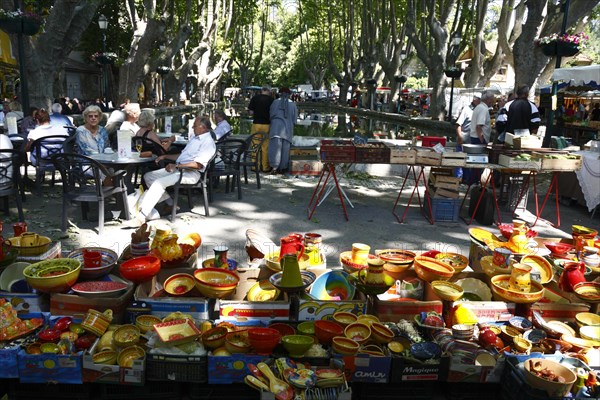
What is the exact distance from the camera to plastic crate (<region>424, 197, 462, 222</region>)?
766 cm

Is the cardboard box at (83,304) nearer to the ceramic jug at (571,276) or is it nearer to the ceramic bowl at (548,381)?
the ceramic bowl at (548,381)

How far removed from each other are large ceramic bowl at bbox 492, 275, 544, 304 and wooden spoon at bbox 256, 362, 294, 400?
75.2 inches

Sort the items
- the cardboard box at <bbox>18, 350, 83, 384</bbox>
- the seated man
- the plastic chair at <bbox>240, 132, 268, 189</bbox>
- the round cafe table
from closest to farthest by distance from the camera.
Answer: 1. the cardboard box at <bbox>18, 350, 83, 384</bbox>
2. the round cafe table
3. the seated man
4. the plastic chair at <bbox>240, 132, 268, 189</bbox>

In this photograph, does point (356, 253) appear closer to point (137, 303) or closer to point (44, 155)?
point (137, 303)

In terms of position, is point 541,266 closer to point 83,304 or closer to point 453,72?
point 83,304

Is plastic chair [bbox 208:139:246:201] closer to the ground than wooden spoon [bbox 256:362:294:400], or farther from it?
farther from it

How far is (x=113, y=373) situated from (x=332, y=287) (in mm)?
1823

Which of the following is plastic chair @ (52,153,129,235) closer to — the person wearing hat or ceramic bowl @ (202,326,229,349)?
ceramic bowl @ (202,326,229,349)

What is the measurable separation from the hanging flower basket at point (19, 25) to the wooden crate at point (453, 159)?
27.2 feet

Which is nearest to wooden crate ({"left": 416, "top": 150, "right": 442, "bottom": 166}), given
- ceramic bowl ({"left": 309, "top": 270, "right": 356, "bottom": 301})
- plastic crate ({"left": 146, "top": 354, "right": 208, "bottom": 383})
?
Answer: ceramic bowl ({"left": 309, "top": 270, "right": 356, "bottom": 301})

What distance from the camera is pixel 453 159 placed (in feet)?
23.8

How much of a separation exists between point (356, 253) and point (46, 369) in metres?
2.48

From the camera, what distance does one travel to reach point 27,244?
441cm

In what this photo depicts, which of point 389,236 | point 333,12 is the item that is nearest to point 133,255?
point 389,236
